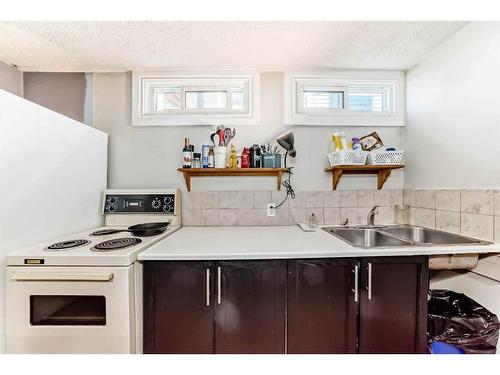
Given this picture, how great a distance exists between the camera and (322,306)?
1.22 meters

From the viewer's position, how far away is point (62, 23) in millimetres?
1396

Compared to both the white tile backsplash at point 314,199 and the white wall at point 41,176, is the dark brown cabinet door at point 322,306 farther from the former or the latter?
the white wall at point 41,176

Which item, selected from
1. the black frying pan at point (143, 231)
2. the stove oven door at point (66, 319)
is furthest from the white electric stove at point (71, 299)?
the black frying pan at point (143, 231)

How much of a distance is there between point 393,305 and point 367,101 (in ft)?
5.77

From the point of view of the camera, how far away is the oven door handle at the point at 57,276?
1.05 m

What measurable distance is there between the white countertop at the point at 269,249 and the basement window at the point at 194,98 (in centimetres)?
109

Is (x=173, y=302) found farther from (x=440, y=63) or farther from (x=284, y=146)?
(x=440, y=63)

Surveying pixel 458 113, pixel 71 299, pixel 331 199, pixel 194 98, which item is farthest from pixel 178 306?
pixel 458 113

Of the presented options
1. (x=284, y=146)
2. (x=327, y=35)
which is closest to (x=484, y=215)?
(x=284, y=146)

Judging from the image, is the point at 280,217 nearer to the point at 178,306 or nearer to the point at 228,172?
the point at 228,172
